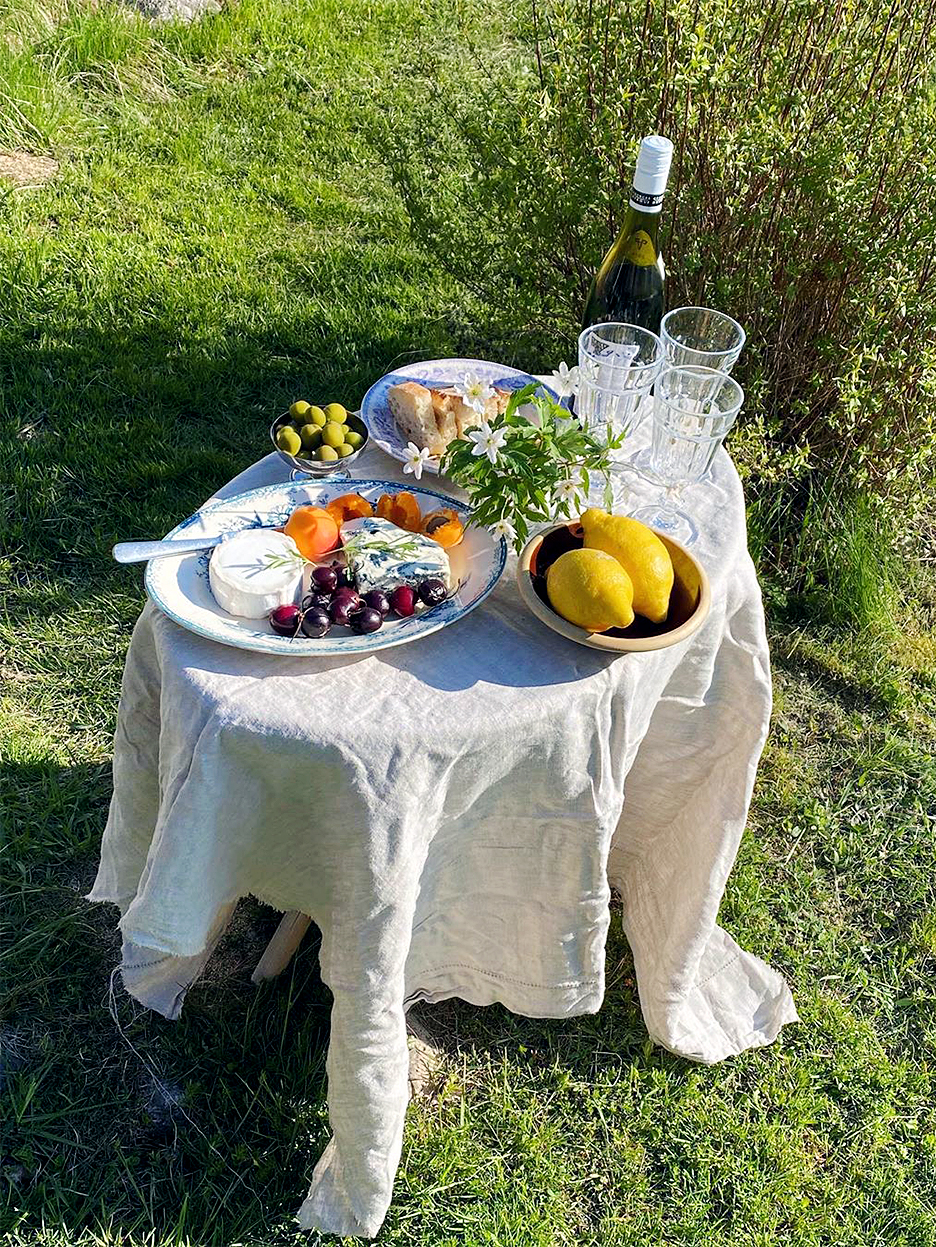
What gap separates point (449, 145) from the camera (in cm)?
569

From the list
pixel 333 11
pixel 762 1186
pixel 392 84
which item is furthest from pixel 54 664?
pixel 333 11


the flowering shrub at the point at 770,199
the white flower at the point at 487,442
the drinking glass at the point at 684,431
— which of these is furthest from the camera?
the flowering shrub at the point at 770,199

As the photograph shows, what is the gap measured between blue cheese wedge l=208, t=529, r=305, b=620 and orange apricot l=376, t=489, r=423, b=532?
8.8 inches

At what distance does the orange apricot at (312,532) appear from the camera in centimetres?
188

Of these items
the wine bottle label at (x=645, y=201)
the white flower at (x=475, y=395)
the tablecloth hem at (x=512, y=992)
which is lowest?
the tablecloth hem at (x=512, y=992)

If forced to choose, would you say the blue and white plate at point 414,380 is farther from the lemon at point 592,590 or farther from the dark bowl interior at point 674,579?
the lemon at point 592,590

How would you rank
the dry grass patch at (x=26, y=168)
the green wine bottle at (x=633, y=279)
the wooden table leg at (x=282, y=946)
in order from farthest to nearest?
the dry grass patch at (x=26, y=168) < the wooden table leg at (x=282, y=946) < the green wine bottle at (x=633, y=279)

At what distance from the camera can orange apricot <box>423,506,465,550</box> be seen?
195cm

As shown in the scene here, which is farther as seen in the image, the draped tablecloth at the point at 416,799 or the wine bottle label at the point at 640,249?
the wine bottle label at the point at 640,249

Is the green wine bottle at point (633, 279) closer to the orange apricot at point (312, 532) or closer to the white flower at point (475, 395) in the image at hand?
the white flower at point (475, 395)

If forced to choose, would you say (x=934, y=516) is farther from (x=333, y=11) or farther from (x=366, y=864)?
(x=333, y=11)

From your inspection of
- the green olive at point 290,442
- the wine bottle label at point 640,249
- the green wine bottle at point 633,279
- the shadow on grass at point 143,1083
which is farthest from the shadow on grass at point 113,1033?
the wine bottle label at point 640,249

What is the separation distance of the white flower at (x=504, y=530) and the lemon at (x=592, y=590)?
0.09 metres

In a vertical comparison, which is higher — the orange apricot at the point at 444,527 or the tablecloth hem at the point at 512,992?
the orange apricot at the point at 444,527
